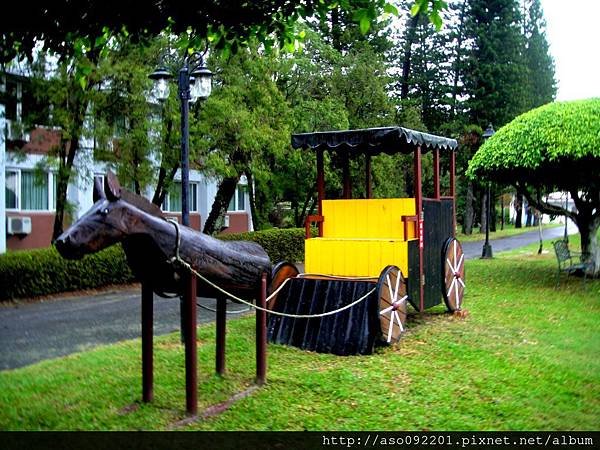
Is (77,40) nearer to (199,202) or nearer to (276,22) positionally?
(276,22)

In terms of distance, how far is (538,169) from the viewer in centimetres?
1581

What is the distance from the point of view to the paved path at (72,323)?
9.09 m

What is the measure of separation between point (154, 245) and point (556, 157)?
11.5m

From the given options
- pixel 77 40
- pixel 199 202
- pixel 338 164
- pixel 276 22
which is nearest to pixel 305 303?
pixel 276 22

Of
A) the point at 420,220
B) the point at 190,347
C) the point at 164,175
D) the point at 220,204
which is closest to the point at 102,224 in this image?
the point at 190,347

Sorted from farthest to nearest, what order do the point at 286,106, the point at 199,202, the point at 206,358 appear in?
the point at 199,202
the point at 286,106
the point at 206,358

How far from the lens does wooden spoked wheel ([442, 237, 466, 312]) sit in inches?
425

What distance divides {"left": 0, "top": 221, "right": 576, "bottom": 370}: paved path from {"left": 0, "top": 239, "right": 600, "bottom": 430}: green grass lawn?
0.81m

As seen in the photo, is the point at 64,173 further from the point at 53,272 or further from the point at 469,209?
the point at 469,209

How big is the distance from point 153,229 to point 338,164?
65.1 ft

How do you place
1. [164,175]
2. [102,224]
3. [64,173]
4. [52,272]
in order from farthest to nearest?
[164,175], [64,173], [52,272], [102,224]

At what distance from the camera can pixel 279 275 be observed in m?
8.98

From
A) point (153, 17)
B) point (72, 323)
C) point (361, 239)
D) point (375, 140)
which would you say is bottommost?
point (72, 323)

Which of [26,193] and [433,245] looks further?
[26,193]
